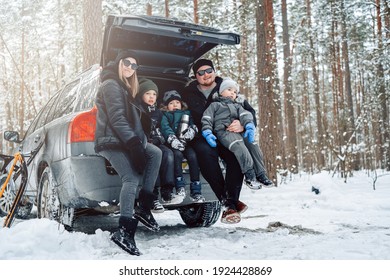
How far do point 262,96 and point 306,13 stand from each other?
1505cm

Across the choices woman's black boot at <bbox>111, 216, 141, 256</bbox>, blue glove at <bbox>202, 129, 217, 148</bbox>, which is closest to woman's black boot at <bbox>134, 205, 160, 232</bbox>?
woman's black boot at <bbox>111, 216, 141, 256</bbox>

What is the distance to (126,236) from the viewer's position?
10.8 ft

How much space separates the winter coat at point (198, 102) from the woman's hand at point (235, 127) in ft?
0.77

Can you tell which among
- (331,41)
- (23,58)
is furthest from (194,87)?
(331,41)

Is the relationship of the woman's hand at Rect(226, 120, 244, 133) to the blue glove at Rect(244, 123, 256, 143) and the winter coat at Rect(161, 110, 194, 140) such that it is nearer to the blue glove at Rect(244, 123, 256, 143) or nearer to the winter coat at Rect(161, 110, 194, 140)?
the blue glove at Rect(244, 123, 256, 143)

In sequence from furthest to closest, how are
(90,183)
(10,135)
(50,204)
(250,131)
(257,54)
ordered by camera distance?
(257,54)
(10,135)
(50,204)
(250,131)
(90,183)

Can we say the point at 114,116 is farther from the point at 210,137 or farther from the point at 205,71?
the point at 205,71

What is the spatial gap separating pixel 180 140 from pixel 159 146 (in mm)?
222

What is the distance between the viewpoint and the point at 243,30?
16562 mm

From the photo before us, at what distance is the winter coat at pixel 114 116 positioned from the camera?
3.35m

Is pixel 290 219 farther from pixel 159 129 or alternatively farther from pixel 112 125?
pixel 112 125

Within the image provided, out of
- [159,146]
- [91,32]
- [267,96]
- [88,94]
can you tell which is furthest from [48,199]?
[267,96]

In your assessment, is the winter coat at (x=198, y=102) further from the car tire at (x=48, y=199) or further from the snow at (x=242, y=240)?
the car tire at (x=48, y=199)

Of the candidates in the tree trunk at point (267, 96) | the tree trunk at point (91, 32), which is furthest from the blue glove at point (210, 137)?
→ the tree trunk at point (267, 96)
